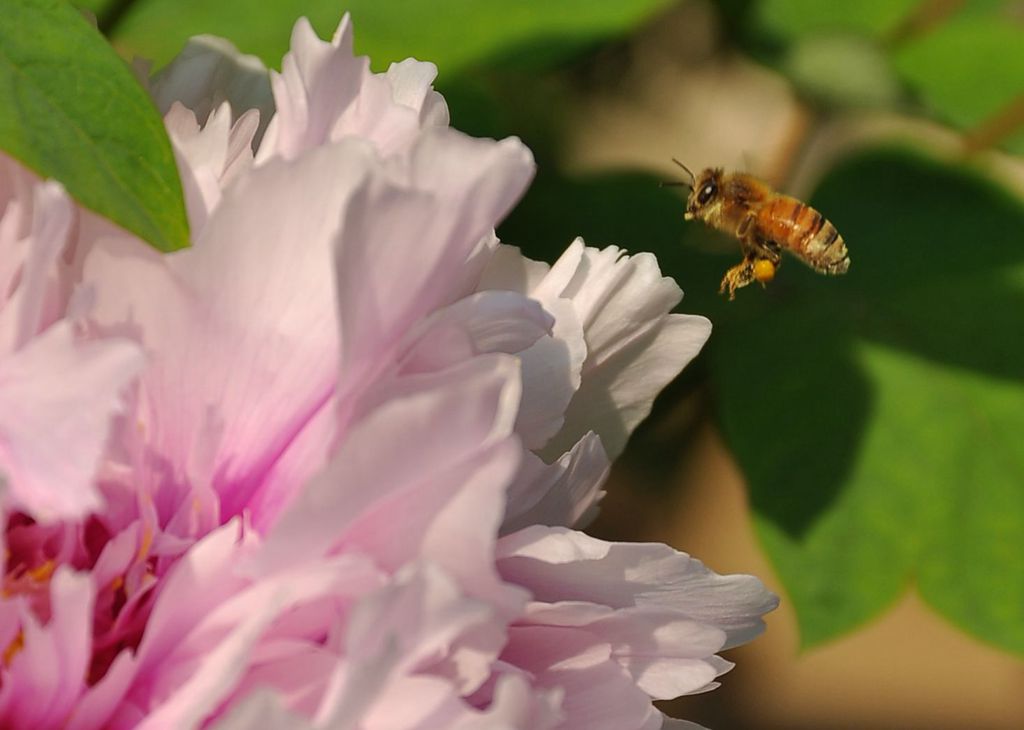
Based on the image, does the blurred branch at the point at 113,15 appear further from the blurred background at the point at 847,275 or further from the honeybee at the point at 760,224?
the honeybee at the point at 760,224

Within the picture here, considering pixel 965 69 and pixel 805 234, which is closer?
pixel 805 234

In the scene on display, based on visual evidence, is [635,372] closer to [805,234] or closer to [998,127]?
[805,234]

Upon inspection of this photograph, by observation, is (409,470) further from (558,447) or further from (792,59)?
(792,59)

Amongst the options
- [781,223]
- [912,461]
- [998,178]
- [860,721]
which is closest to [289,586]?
[781,223]

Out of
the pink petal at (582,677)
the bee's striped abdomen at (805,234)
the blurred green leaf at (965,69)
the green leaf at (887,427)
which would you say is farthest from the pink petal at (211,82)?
the blurred green leaf at (965,69)

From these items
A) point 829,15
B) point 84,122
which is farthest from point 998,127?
point 84,122

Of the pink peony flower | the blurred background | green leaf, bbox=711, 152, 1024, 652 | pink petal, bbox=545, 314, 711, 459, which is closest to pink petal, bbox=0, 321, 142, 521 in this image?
the pink peony flower
